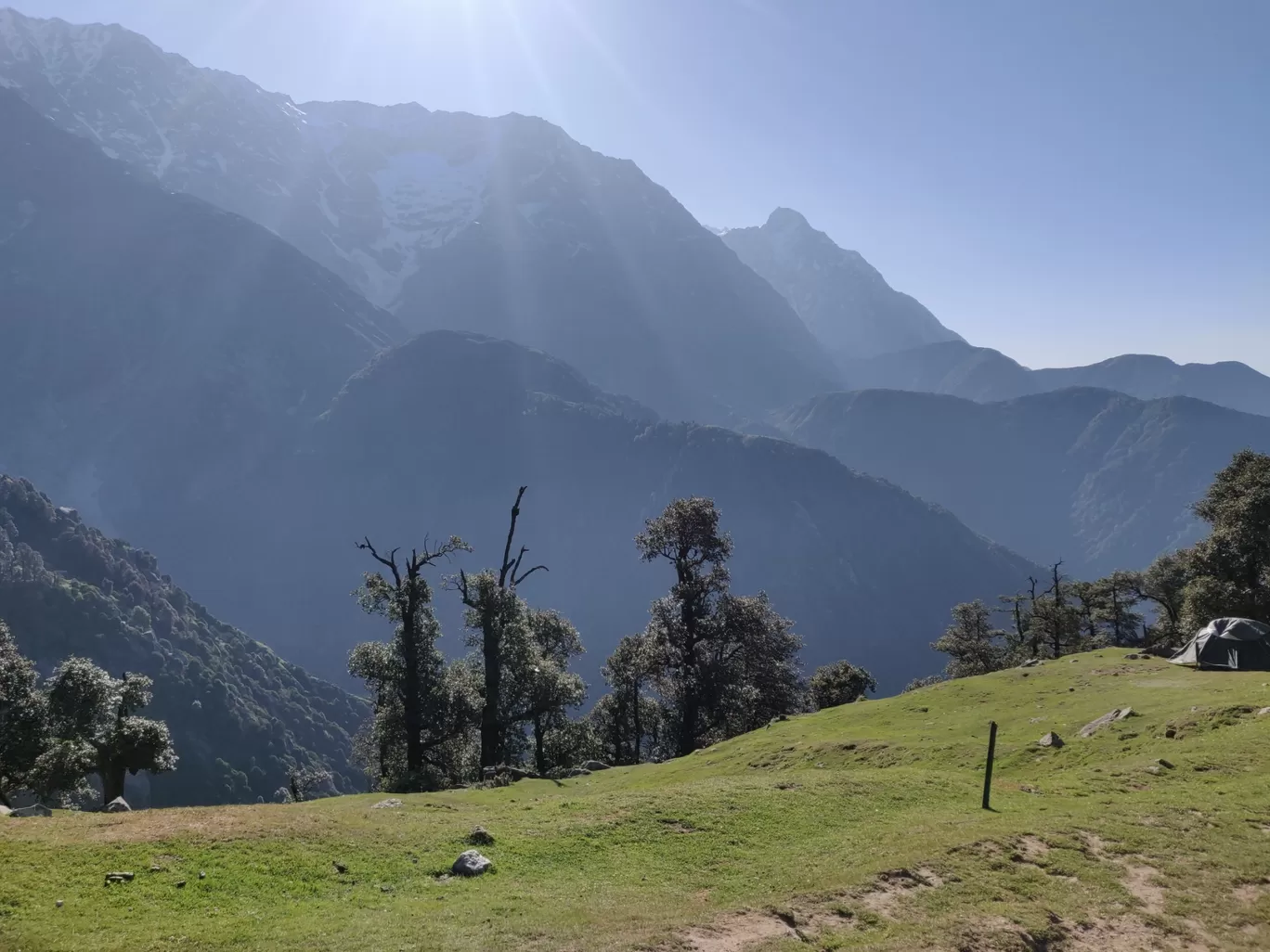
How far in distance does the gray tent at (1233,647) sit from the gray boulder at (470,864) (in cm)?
4091

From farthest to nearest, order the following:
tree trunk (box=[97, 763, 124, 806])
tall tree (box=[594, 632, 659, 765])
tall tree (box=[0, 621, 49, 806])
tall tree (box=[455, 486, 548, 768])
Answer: tall tree (box=[594, 632, 659, 765]), tall tree (box=[455, 486, 548, 768]), tree trunk (box=[97, 763, 124, 806]), tall tree (box=[0, 621, 49, 806])

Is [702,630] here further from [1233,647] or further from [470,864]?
[470,864]

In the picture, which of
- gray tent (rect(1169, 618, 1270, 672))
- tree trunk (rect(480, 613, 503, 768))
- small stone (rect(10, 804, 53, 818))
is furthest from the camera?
tree trunk (rect(480, 613, 503, 768))

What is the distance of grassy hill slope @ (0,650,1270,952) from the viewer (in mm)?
14164

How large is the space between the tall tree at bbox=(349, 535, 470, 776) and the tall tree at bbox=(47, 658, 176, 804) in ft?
38.7

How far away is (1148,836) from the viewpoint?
1900 cm

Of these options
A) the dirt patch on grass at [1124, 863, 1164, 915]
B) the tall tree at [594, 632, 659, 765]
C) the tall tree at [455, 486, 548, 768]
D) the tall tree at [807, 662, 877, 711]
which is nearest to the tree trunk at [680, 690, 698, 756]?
the tall tree at [594, 632, 659, 765]

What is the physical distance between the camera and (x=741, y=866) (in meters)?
18.4

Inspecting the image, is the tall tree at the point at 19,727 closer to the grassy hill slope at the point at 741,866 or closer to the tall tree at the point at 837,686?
the grassy hill slope at the point at 741,866

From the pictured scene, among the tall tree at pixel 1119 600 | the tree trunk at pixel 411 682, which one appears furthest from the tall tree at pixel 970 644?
the tree trunk at pixel 411 682

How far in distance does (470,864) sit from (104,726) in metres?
33.1

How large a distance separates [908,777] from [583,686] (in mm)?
32400

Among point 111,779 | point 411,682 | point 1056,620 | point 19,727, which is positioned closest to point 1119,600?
point 1056,620

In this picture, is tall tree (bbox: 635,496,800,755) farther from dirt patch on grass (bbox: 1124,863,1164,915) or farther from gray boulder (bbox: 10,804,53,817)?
gray boulder (bbox: 10,804,53,817)
